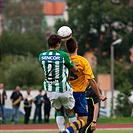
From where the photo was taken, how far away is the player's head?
1398 cm

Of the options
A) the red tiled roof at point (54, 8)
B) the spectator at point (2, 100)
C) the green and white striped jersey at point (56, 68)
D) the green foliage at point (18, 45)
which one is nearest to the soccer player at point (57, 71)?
the green and white striped jersey at point (56, 68)

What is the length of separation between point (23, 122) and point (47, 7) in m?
128

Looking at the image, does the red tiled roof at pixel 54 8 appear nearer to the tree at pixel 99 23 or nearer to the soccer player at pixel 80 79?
the tree at pixel 99 23

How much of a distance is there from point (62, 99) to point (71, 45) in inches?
41.8

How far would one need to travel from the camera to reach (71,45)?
553 inches

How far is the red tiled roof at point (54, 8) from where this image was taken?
518ft

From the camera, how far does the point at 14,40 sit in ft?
305

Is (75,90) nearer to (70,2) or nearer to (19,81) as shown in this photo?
(19,81)

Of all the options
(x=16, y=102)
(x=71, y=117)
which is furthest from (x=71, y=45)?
(x=16, y=102)

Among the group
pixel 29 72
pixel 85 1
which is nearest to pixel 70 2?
pixel 85 1

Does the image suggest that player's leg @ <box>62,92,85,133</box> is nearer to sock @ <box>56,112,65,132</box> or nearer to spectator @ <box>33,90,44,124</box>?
sock @ <box>56,112,65,132</box>

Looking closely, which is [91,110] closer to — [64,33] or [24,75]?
[64,33]

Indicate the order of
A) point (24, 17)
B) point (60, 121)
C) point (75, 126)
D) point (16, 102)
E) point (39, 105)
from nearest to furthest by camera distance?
point (75, 126) < point (60, 121) < point (16, 102) < point (39, 105) < point (24, 17)

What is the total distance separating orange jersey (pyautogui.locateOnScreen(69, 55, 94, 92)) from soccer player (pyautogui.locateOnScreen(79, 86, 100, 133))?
131cm
